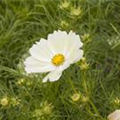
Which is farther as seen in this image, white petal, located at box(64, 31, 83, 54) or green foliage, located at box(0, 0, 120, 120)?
green foliage, located at box(0, 0, 120, 120)

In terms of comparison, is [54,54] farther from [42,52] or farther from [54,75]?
[54,75]

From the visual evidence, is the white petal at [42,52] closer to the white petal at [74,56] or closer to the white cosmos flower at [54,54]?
the white cosmos flower at [54,54]

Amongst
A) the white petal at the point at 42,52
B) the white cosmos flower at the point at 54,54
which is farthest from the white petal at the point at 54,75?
the white petal at the point at 42,52

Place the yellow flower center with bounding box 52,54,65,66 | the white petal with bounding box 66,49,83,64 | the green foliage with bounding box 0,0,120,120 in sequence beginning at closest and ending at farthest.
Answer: the white petal with bounding box 66,49,83,64, the yellow flower center with bounding box 52,54,65,66, the green foliage with bounding box 0,0,120,120

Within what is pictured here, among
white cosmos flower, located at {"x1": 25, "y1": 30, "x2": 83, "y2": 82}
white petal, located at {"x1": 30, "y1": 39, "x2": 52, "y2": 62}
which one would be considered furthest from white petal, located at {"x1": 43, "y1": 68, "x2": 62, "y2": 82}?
white petal, located at {"x1": 30, "y1": 39, "x2": 52, "y2": 62}

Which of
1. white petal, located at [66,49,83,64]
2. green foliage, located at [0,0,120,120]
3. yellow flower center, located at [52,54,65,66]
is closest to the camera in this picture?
white petal, located at [66,49,83,64]

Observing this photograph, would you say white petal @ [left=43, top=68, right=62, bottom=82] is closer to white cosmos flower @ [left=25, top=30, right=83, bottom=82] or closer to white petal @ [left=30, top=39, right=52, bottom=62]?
white cosmos flower @ [left=25, top=30, right=83, bottom=82]

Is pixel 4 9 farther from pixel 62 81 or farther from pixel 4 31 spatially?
pixel 62 81
